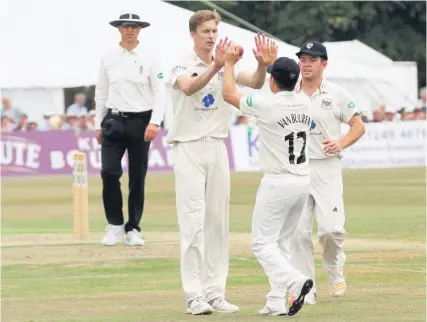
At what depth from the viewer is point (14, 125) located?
1339 inches

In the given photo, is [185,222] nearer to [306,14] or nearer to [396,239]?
[396,239]

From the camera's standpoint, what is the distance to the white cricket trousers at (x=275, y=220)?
425 inches

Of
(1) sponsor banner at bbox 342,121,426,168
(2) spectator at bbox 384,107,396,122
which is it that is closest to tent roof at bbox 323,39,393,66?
(2) spectator at bbox 384,107,396,122

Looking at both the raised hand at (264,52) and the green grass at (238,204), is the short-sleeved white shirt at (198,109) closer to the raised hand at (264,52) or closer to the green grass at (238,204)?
the raised hand at (264,52)

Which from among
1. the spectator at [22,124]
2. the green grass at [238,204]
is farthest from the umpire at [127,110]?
the spectator at [22,124]

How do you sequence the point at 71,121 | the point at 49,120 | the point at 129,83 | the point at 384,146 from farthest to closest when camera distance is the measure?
1. the point at 384,146
2. the point at 49,120
3. the point at 71,121
4. the point at 129,83

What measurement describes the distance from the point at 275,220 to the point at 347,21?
42886mm

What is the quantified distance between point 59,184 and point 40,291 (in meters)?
17.1

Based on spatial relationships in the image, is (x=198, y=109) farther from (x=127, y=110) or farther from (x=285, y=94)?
(x=127, y=110)

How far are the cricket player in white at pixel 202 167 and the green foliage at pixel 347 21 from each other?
36.7m

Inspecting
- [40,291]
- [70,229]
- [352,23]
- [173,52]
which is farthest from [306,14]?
[40,291]

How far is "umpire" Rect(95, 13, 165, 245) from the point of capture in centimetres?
1600

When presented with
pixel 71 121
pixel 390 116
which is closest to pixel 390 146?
pixel 390 116

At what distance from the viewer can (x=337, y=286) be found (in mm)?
12227
